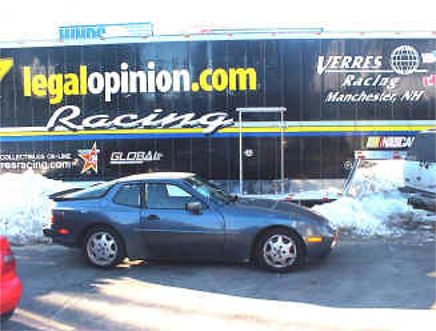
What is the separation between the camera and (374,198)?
11891 mm

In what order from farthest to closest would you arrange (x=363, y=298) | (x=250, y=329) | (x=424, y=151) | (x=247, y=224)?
(x=424, y=151), (x=247, y=224), (x=363, y=298), (x=250, y=329)

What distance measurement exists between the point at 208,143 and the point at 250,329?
6200 millimetres

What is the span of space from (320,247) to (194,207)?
170 centimetres

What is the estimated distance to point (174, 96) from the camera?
11836mm

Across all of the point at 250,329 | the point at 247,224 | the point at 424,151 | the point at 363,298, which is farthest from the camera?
the point at 424,151

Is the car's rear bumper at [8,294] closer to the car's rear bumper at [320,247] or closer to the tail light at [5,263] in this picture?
the tail light at [5,263]

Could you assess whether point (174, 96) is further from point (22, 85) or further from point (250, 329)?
point (250, 329)

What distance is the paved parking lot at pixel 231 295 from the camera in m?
6.16

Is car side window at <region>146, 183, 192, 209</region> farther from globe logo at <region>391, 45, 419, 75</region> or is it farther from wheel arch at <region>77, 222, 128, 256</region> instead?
globe logo at <region>391, 45, 419, 75</region>

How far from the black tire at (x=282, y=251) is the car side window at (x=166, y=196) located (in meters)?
1.16

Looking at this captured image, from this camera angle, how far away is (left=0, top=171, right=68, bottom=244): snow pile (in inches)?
420

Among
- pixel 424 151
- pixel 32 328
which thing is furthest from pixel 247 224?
pixel 424 151

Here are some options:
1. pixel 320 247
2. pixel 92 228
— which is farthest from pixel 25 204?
pixel 320 247

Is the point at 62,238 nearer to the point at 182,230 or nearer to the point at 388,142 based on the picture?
the point at 182,230
